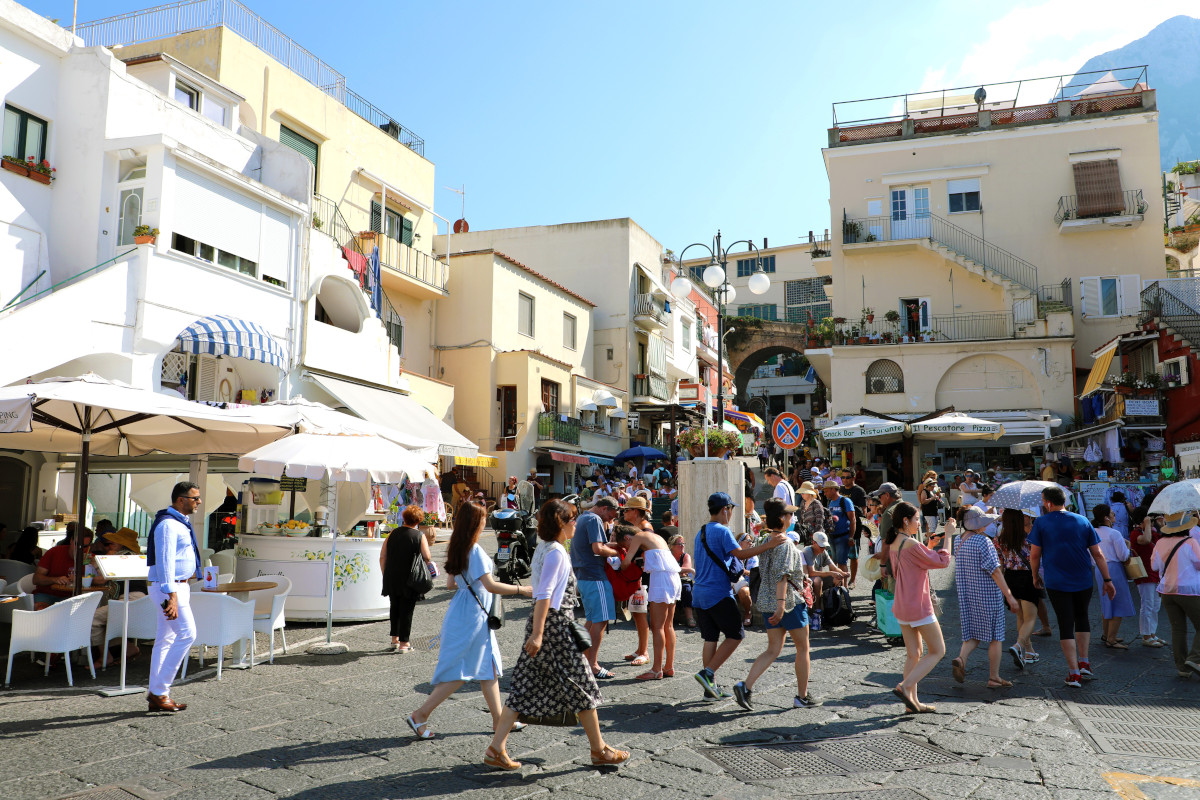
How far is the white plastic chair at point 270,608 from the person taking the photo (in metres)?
8.39

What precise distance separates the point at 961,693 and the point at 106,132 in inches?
594

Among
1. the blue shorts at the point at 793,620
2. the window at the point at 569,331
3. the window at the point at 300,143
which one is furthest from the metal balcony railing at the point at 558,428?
the blue shorts at the point at 793,620

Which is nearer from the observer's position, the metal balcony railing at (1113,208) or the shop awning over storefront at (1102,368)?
the shop awning over storefront at (1102,368)

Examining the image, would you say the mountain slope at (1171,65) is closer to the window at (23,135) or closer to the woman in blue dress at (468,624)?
the window at (23,135)

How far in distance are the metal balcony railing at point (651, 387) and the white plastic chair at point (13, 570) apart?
26.7m

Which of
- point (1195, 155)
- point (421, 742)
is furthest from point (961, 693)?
point (1195, 155)

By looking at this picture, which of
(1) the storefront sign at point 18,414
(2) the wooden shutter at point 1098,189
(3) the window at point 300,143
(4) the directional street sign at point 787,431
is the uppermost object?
(2) the wooden shutter at point 1098,189

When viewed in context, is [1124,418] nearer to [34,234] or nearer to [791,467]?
[791,467]

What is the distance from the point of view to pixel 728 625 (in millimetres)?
6656

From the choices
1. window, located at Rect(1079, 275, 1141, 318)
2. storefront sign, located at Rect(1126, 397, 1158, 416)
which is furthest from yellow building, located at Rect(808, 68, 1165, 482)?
storefront sign, located at Rect(1126, 397, 1158, 416)

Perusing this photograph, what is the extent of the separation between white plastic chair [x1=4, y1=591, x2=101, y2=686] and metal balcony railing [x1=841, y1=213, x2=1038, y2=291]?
28.5m

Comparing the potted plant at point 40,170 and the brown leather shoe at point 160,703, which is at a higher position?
the potted plant at point 40,170

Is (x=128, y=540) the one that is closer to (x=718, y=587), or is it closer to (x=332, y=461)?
(x=332, y=461)

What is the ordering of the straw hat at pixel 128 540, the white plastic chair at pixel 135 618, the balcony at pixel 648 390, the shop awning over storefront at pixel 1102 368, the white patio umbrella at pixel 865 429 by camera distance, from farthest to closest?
the balcony at pixel 648 390 → the shop awning over storefront at pixel 1102 368 → the white patio umbrella at pixel 865 429 → the straw hat at pixel 128 540 → the white plastic chair at pixel 135 618
